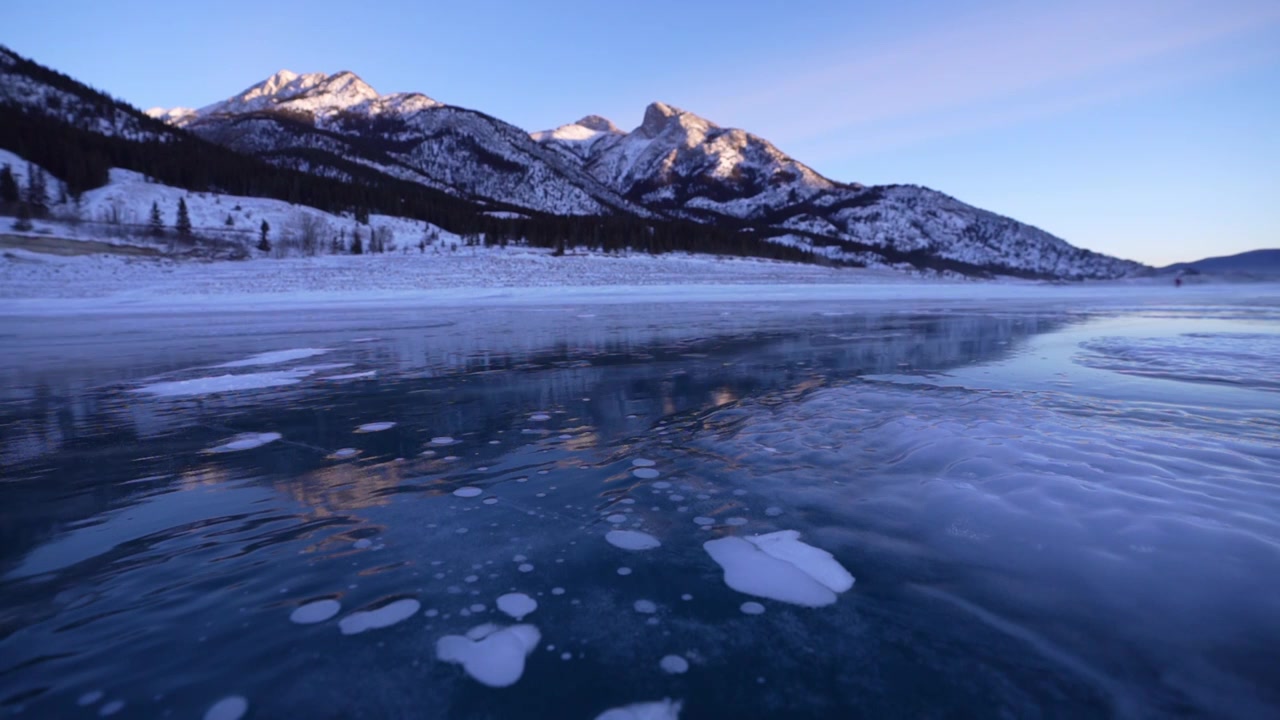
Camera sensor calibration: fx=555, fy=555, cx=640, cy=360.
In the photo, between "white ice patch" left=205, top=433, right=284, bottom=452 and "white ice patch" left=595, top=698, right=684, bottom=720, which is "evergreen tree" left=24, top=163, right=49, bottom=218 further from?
"white ice patch" left=595, top=698, right=684, bottom=720

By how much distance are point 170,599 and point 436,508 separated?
1249mm

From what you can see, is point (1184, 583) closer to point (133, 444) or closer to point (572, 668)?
point (572, 668)

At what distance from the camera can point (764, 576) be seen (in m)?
2.60

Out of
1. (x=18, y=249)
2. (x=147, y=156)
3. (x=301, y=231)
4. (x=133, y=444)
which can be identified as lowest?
(x=133, y=444)

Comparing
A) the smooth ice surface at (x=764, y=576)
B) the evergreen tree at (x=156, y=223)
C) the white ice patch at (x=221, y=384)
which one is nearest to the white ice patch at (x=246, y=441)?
the white ice patch at (x=221, y=384)

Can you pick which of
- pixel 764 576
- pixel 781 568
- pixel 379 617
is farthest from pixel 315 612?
pixel 781 568

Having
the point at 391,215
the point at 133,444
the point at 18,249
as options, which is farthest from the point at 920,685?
the point at 391,215

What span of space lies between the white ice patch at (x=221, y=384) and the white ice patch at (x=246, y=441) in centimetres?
252

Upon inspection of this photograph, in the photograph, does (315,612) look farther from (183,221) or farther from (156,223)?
(183,221)

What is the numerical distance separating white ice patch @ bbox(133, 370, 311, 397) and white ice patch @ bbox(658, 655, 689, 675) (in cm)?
713

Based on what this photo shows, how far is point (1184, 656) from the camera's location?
1947 mm

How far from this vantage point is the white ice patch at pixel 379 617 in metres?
2.21

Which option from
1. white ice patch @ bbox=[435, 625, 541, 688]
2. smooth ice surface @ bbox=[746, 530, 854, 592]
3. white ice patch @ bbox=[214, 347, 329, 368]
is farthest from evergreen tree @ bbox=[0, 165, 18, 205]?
smooth ice surface @ bbox=[746, 530, 854, 592]

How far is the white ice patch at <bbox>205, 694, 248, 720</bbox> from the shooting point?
175 cm
